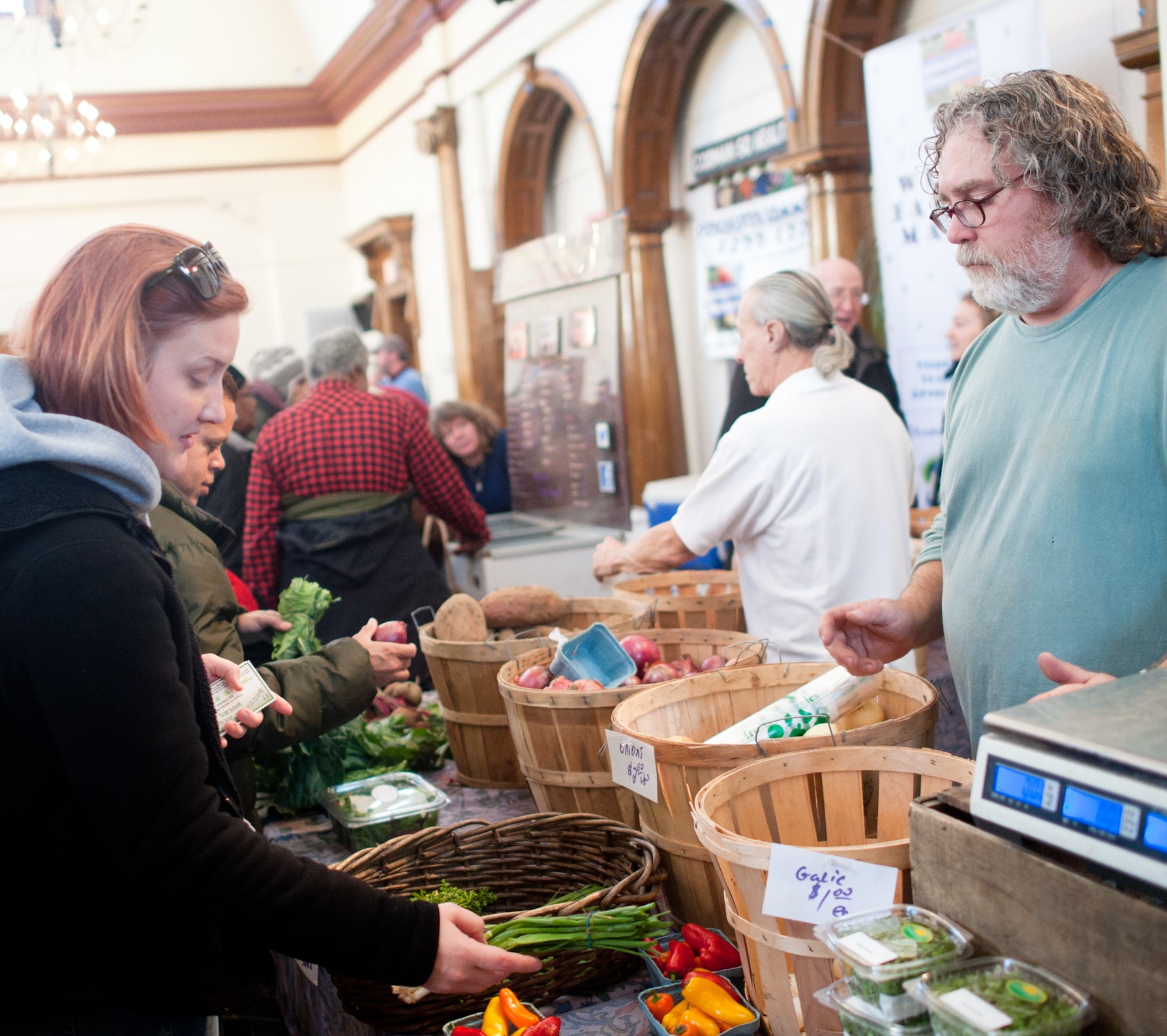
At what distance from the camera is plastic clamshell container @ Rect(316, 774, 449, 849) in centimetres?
221

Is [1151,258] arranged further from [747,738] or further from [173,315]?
[173,315]

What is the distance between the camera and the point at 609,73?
20.8 feet

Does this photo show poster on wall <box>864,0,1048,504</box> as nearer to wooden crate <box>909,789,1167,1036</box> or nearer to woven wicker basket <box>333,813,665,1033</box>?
woven wicker basket <box>333,813,665,1033</box>

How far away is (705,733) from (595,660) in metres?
0.35

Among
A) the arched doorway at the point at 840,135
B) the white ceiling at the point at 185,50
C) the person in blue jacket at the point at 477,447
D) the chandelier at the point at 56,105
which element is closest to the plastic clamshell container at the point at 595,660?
the arched doorway at the point at 840,135

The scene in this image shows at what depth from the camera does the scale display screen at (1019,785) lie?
979mm

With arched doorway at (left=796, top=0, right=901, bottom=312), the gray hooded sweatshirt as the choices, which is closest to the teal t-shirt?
the gray hooded sweatshirt

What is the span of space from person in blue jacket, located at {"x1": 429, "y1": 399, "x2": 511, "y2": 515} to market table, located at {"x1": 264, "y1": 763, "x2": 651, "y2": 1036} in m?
3.38

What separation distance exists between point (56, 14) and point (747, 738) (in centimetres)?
801

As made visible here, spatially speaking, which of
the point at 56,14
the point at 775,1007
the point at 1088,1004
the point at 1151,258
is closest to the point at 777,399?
the point at 1151,258

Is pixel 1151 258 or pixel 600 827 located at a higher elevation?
pixel 1151 258

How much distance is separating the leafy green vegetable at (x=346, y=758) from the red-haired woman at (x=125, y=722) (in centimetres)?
120

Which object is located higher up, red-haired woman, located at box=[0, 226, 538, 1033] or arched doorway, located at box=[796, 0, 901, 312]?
arched doorway, located at box=[796, 0, 901, 312]

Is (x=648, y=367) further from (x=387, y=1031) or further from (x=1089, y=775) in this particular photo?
(x=1089, y=775)
